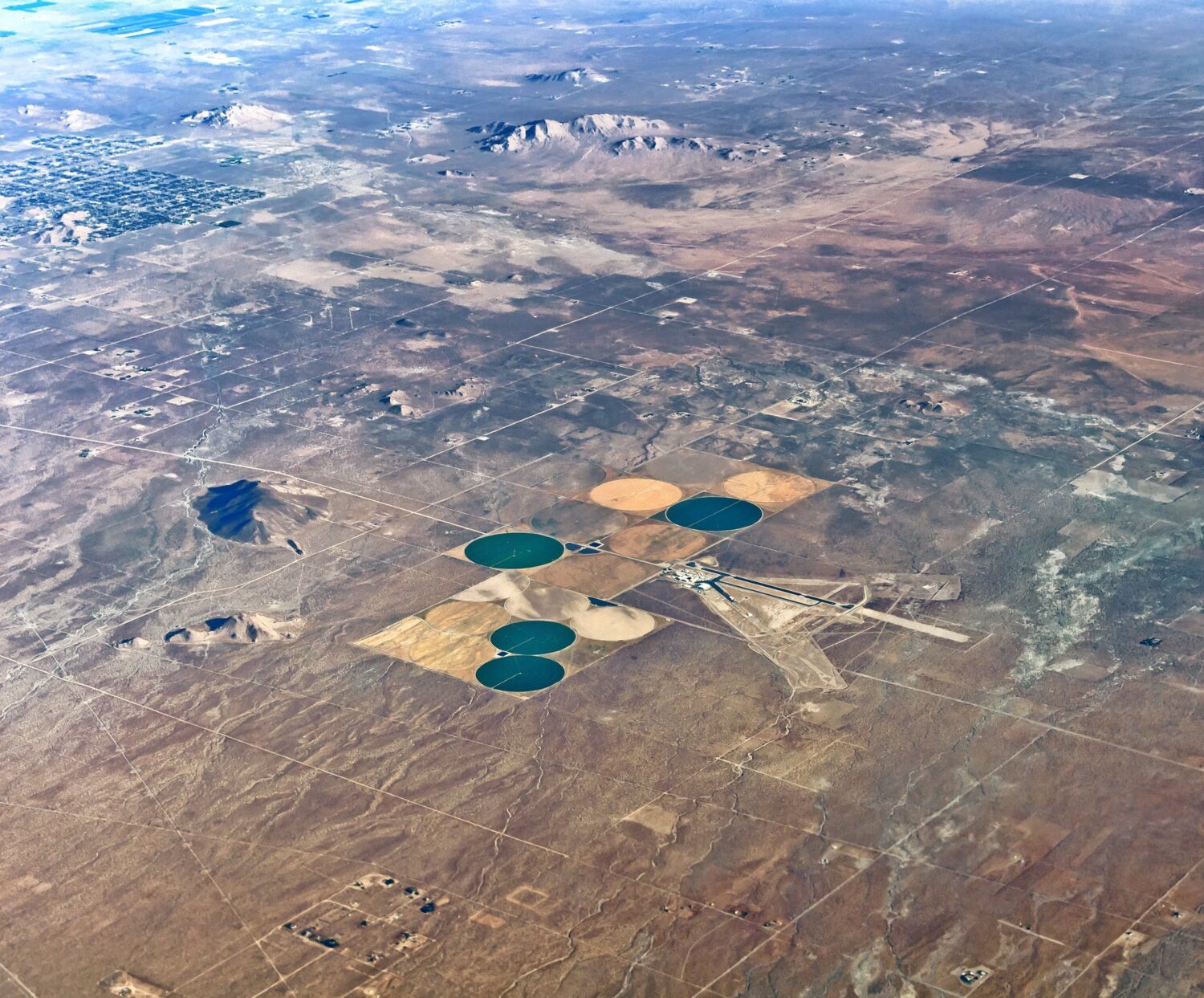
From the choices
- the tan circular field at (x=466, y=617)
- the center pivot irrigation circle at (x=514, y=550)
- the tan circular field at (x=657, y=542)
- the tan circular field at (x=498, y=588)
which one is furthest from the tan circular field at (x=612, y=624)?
the center pivot irrigation circle at (x=514, y=550)

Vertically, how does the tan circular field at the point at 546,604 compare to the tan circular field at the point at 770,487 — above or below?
below

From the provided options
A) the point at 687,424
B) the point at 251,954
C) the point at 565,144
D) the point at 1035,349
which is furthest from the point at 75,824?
the point at 565,144

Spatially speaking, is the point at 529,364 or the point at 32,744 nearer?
the point at 32,744

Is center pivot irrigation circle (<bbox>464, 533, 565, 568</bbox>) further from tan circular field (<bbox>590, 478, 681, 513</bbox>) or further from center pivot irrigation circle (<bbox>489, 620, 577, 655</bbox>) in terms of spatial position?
A: center pivot irrigation circle (<bbox>489, 620, 577, 655</bbox>)

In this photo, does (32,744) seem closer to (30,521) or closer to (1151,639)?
(30,521)

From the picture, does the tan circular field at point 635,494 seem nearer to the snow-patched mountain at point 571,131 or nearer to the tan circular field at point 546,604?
the tan circular field at point 546,604

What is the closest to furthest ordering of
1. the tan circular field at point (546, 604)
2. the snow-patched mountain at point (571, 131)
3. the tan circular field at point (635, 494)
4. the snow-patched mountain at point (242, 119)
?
the tan circular field at point (546, 604) → the tan circular field at point (635, 494) → the snow-patched mountain at point (571, 131) → the snow-patched mountain at point (242, 119)
